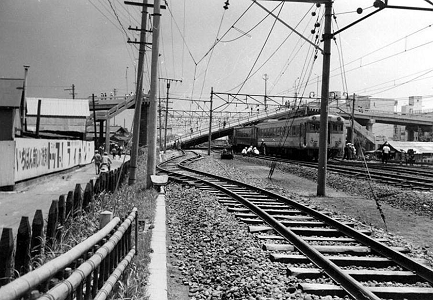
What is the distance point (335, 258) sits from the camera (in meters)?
6.61

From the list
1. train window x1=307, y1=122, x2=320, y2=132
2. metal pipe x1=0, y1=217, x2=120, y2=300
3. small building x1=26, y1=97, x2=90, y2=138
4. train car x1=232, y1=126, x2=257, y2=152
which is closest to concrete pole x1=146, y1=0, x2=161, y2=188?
metal pipe x1=0, y1=217, x2=120, y2=300

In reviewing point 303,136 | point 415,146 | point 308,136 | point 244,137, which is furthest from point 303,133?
point 415,146

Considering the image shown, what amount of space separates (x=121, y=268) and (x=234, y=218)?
5.87m

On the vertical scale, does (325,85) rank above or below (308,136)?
above

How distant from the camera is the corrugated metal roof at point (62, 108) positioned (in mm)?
55438

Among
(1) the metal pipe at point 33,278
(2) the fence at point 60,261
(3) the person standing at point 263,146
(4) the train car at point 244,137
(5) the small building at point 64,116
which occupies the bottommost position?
(2) the fence at point 60,261

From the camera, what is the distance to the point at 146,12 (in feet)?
60.7

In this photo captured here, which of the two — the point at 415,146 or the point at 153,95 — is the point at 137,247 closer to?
the point at 153,95

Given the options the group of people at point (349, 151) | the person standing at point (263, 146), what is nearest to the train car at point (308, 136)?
the group of people at point (349, 151)

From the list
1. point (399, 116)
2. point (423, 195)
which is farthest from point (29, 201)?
point (399, 116)

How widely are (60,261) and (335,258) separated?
4.76m

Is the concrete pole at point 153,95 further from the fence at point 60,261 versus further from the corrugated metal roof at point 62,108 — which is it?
the corrugated metal roof at point 62,108

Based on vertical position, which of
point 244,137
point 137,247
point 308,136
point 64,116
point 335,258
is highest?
point 64,116

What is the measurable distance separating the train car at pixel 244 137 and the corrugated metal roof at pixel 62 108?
1898 centimetres
